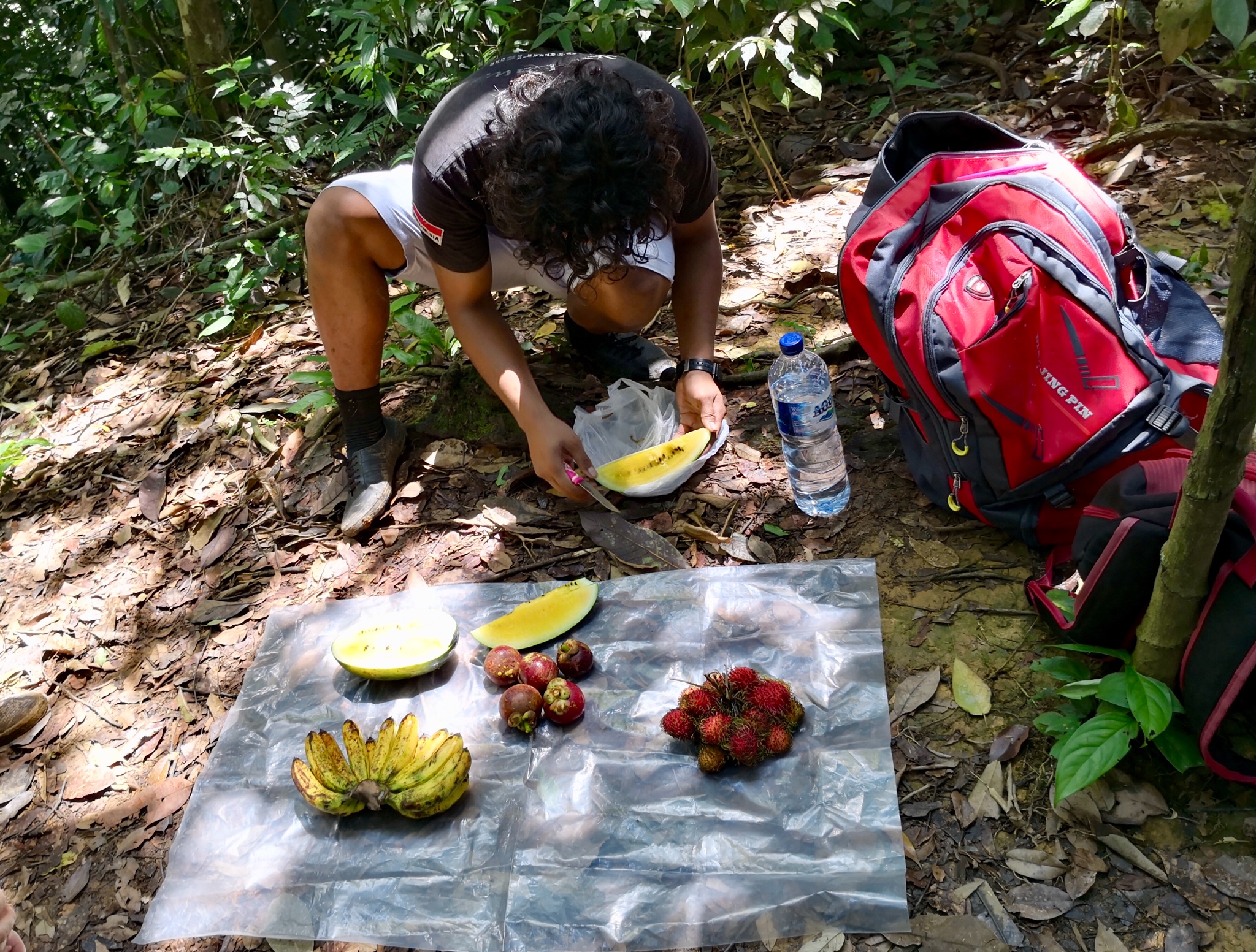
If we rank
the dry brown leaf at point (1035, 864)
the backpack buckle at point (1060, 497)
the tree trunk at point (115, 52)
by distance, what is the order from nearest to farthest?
the dry brown leaf at point (1035, 864) → the backpack buckle at point (1060, 497) → the tree trunk at point (115, 52)

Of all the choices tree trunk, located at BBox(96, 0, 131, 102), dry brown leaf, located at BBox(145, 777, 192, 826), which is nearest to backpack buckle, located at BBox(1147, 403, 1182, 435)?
dry brown leaf, located at BBox(145, 777, 192, 826)

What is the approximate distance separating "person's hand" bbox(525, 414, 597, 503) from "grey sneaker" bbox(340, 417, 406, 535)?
601 mm

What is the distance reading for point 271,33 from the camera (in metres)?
5.24

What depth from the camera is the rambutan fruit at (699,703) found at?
2064mm

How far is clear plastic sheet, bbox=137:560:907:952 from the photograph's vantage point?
5.95 feet

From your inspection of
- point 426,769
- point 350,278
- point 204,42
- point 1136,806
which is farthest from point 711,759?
point 204,42

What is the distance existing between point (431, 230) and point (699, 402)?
3.10 ft

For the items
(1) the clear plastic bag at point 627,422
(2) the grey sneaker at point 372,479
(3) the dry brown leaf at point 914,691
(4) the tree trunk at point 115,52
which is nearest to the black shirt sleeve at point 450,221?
(1) the clear plastic bag at point 627,422

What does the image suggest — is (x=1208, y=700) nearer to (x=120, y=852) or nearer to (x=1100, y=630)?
(x=1100, y=630)

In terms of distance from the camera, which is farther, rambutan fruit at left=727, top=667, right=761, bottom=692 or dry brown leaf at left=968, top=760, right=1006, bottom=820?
rambutan fruit at left=727, top=667, right=761, bottom=692

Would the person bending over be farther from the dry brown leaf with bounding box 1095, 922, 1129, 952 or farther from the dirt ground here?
the dry brown leaf with bounding box 1095, 922, 1129, 952

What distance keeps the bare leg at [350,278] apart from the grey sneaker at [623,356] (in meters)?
0.72

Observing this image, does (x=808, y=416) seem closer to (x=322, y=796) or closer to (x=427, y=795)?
(x=427, y=795)

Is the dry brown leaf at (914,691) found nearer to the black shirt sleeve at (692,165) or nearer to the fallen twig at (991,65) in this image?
the black shirt sleeve at (692,165)
